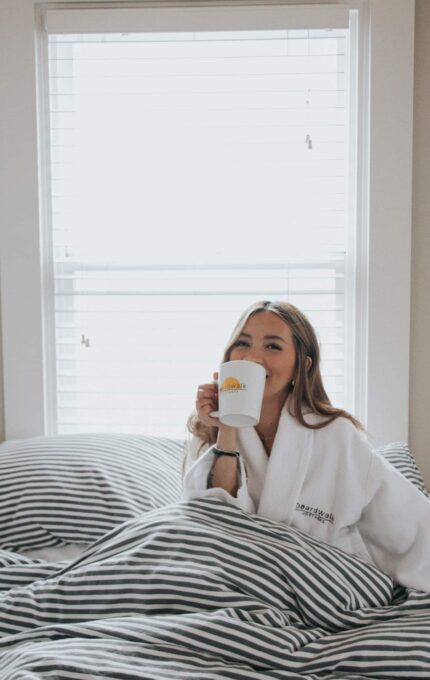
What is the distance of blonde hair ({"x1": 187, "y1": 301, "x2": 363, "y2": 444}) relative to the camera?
6.02ft

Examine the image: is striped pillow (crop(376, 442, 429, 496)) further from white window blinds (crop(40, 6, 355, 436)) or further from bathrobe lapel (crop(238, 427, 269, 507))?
white window blinds (crop(40, 6, 355, 436))

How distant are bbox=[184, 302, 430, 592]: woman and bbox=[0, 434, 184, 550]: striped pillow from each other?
0.31 metres

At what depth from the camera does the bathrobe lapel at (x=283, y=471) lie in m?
1.73

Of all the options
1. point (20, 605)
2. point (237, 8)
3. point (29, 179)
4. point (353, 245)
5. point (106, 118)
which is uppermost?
point (237, 8)

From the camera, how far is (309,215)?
277cm

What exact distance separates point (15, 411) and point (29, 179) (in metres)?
0.82

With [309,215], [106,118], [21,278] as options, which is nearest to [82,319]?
[21,278]

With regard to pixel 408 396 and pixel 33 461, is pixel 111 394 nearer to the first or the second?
pixel 33 461

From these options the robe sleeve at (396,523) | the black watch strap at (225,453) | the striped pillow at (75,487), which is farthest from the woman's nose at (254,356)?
the striped pillow at (75,487)

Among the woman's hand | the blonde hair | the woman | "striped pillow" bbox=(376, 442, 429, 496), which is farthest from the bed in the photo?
"striped pillow" bbox=(376, 442, 429, 496)

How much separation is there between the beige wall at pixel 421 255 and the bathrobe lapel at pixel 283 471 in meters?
1.10

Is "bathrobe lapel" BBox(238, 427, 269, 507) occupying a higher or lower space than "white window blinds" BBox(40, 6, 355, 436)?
lower

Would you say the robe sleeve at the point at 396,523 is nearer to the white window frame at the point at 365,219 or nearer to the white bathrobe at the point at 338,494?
the white bathrobe at the point at 338,494

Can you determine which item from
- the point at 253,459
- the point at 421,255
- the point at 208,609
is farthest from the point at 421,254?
the point at 208,609
